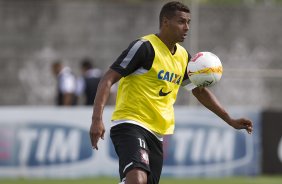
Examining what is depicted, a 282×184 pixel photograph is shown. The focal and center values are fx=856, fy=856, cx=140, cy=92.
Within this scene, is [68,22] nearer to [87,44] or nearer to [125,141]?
[87,44]

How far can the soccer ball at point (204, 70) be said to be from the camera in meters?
7.86

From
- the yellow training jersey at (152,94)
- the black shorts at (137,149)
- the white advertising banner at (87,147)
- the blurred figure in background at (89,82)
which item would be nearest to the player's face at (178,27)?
the yellow training jersey at (152,94)

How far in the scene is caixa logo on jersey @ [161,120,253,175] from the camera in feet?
51.9

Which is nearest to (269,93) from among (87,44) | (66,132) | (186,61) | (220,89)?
(220,89)

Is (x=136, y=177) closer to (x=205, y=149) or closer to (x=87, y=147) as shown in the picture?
(x=87, y=147)

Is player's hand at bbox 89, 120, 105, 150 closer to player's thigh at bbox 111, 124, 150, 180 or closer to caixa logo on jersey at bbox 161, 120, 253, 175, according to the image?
player's thigh at bbox 111, 124, 150, 180

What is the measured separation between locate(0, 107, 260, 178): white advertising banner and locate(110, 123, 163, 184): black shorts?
7760 mm

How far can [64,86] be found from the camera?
62.0ft

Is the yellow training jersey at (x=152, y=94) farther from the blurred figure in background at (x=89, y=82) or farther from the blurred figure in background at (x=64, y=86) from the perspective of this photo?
the blurred figure in background at (x=64, y=86)

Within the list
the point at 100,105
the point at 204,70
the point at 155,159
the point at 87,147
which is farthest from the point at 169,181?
the point at 100,105

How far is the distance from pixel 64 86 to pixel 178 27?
11.1 m

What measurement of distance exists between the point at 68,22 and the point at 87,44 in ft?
2.93

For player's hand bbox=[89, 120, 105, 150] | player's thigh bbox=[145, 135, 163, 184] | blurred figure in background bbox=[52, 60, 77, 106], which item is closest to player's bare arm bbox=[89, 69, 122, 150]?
player's hand bbox=[89, 120, 105, 150]

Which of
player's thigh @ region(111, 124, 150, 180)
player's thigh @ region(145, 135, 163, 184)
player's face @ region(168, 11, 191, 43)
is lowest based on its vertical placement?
player's thigh @ region(145, 135, 163, 184)
